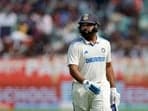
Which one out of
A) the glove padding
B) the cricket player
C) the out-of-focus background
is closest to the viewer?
the glove padding

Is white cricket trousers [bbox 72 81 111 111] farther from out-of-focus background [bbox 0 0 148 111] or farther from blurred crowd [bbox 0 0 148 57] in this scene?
blurred crowd [bbox 0 0 148 57]

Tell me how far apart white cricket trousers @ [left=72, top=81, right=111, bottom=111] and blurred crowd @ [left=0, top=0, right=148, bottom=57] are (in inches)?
266

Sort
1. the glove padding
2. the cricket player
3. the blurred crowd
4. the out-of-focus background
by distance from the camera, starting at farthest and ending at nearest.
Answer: the blurred crowd < the out-of-focus background < the cricket player < the glove padding

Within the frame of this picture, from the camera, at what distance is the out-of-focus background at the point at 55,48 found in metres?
15.3

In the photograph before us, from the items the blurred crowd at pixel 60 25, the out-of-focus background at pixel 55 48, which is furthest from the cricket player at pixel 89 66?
the blurred crowd at pixel 60 25

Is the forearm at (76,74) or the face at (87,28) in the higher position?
the face at (87,28)

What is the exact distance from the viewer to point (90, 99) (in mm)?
8844

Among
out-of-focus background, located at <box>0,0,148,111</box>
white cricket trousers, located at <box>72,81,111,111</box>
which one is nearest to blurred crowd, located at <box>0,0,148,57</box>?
out-of-focus background, located at <box>0,0,148,111</box>

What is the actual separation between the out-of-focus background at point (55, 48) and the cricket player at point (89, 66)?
250 inches

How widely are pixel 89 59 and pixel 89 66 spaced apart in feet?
0.29

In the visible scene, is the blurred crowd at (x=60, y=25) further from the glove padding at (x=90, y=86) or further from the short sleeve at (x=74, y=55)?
the glove padding at (x=90, y=86)

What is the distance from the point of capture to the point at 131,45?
15680 mm

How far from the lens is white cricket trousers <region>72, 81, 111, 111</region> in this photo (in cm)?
875

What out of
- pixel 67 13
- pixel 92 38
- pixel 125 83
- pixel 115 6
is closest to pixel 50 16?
pixel 67 13
